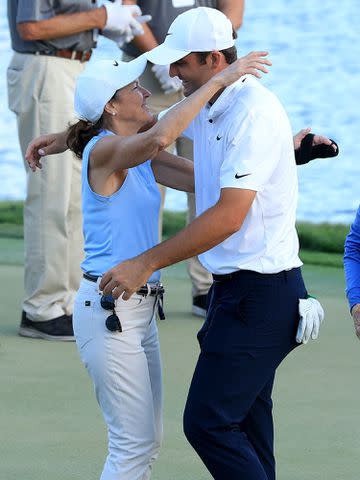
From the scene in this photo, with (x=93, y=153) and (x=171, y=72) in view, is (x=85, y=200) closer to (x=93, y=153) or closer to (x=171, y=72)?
(x=93, y=153)

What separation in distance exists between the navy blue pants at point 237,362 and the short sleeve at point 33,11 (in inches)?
110

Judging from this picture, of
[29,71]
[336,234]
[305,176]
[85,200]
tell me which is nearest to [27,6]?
[29,71]

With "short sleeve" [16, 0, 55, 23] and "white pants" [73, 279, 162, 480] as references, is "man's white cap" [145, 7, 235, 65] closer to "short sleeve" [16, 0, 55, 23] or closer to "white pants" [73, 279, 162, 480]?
"white pants" [73, 279, 162, 480]

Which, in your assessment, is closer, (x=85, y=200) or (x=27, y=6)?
(x=85, y=200)

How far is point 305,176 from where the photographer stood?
10.5 meters

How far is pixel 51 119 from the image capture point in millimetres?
5922

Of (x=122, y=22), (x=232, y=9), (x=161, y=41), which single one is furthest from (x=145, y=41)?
(x=232, y=9)

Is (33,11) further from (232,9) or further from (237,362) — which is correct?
(237,362)

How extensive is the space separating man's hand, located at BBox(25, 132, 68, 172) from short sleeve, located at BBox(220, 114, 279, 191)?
83 cm

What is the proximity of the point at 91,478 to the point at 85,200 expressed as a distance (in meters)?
1.07

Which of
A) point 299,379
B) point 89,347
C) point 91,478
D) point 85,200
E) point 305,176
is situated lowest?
point 305,176

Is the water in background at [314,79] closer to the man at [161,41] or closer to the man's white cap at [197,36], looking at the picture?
the man at [161,41]

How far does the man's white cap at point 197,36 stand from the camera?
3301 mm

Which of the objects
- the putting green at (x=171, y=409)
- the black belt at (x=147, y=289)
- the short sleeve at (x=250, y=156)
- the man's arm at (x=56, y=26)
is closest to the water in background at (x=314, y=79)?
the putting green at (x=171, y=409)
